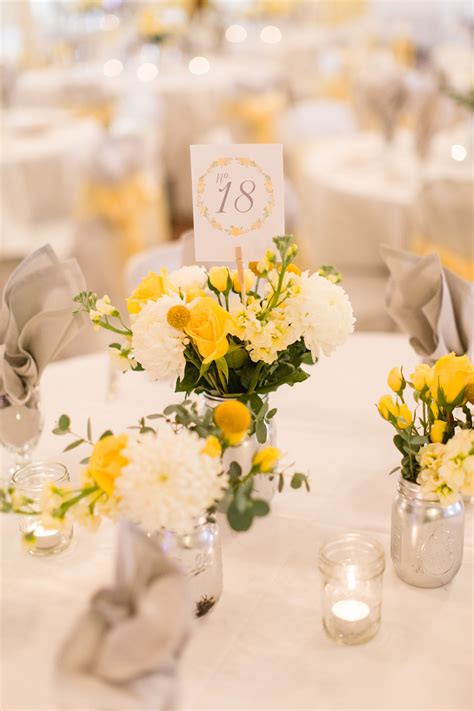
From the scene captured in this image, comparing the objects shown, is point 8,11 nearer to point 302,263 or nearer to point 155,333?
point 302,263

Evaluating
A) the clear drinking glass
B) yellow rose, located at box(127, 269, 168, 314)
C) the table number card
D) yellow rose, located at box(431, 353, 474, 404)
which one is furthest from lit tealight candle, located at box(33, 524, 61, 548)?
yellow rose, located at box(431, 353, 474, 404)

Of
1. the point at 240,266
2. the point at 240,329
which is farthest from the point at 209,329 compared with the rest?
the point at 240,266

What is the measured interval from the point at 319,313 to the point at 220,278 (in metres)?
0.15

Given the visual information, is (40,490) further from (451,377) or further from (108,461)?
(451,377)

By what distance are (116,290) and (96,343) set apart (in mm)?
806

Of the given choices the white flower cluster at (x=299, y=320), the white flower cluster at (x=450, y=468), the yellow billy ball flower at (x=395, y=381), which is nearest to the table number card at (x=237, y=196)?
the white flower cluster at (x=299, y=320)

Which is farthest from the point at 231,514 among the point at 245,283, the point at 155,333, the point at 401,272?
the point at 401,272

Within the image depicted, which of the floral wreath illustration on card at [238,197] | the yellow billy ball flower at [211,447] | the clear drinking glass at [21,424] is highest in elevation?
the floral wreath illustration on card at [238,197]

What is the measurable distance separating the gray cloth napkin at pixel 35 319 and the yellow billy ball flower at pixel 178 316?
0.97 feet

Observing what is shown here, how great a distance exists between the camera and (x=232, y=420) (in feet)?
2.72

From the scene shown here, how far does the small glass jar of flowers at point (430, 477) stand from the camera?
93 centimetres

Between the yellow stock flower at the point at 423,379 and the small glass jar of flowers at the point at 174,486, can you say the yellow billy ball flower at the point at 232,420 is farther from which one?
the yellow stock flower at the point at 423,379

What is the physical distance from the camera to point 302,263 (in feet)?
14.1

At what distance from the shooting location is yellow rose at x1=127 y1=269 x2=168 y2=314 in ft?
3.42
